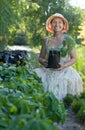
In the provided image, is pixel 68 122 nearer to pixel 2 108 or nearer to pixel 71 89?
pixel 71 89

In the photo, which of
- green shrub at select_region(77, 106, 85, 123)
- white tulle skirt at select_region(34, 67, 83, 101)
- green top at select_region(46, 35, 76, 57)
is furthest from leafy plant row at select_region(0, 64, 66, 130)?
green top at select_region(46, 35, 76, 57)

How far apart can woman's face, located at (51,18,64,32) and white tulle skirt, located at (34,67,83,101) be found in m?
0.54

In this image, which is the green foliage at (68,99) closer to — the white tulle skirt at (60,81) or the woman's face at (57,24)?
the white tulle skirt at (60,81)

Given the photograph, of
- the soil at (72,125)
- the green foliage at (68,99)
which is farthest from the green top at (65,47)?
the soil at (72,125)

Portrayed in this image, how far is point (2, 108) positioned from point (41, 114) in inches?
7.7

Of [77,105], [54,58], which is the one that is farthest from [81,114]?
[54,58]

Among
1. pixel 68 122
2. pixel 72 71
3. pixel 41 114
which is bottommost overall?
pixel 68 122


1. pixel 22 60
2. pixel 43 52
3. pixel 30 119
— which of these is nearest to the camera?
pixel 30 119

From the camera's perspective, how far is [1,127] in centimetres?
169

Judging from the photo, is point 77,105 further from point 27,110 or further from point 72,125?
point 27,110

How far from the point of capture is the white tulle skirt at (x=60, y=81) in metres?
5.26

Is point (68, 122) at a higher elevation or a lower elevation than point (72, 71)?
lower

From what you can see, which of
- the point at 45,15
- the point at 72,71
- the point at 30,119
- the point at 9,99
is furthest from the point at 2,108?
the point at 45,15

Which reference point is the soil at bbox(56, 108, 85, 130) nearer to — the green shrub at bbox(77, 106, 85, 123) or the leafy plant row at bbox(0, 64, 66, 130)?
the green shrub at bbox(77, 106, 85, 123)
